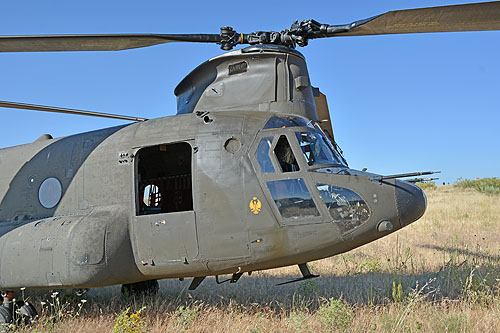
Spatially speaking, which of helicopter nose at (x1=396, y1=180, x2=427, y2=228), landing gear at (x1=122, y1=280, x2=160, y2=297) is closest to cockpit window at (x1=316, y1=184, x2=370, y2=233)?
helicopter nose at (x1=396, y1=180, x2=427, y2=228)

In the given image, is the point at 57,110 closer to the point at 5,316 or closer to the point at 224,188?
the point at 5,316

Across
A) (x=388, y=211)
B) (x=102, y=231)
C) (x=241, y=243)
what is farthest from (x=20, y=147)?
(x=388, y=211)

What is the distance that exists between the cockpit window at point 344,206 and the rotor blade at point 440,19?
1.97m

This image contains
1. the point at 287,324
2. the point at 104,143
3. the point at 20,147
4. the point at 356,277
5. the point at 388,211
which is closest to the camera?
the point at 388,211

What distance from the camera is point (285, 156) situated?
5.71 m

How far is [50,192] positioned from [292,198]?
12.5 ft

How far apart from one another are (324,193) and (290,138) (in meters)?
0.87

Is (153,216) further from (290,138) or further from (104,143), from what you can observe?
(290,138)

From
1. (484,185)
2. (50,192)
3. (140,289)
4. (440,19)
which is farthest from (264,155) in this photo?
(484,185)

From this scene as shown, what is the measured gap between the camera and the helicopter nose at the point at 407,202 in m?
5.37

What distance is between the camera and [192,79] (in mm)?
6930

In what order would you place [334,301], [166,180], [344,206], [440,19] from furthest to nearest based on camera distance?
[166,180] → [334,301] → [344,206] → [440,19]

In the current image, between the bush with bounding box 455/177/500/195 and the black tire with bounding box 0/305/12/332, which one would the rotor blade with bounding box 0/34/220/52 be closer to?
the black tire with bounding box 0/305/12/332

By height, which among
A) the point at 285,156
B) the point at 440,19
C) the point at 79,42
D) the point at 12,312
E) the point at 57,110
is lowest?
the point at 12,312
